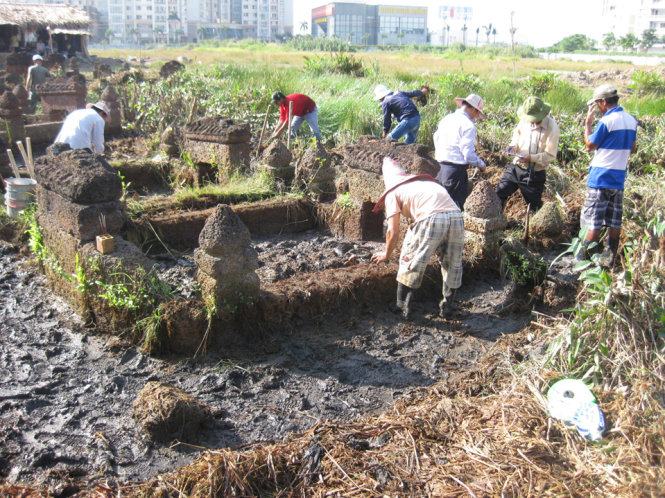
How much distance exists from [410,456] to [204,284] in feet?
7.80

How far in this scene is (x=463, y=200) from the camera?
7773mm

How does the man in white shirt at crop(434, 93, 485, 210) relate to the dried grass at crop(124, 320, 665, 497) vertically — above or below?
above

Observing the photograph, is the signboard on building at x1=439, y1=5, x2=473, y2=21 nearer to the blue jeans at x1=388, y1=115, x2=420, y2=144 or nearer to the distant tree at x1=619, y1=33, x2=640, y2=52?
the distant tree at x1=619, y1=33, x2=640, y2=52

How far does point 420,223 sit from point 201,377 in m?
2.12

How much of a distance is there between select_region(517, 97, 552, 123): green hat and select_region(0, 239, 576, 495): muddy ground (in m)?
2.13

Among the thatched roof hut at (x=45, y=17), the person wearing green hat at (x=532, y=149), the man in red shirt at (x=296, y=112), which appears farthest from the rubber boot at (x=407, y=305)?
the thatched roof hut at (x=45, y=17)

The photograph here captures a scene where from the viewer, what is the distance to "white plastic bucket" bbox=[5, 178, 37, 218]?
7.67 meters

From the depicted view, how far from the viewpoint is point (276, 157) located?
29.1ft

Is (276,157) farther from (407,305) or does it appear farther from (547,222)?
(407,305)

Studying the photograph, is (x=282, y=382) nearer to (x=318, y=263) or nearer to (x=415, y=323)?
(x=415, y=323)

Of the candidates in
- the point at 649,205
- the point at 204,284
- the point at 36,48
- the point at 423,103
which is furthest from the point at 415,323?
the point at 36,48

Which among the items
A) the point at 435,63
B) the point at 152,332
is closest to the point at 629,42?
the point at 435,63

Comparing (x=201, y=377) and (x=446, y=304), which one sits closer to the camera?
(x=201, y=377)

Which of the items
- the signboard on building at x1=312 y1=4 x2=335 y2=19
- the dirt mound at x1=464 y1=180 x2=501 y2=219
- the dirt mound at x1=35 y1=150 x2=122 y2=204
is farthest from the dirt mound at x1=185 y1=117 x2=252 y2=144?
the signboard on building at x1=312 y1=4 x2=335 y2=19
